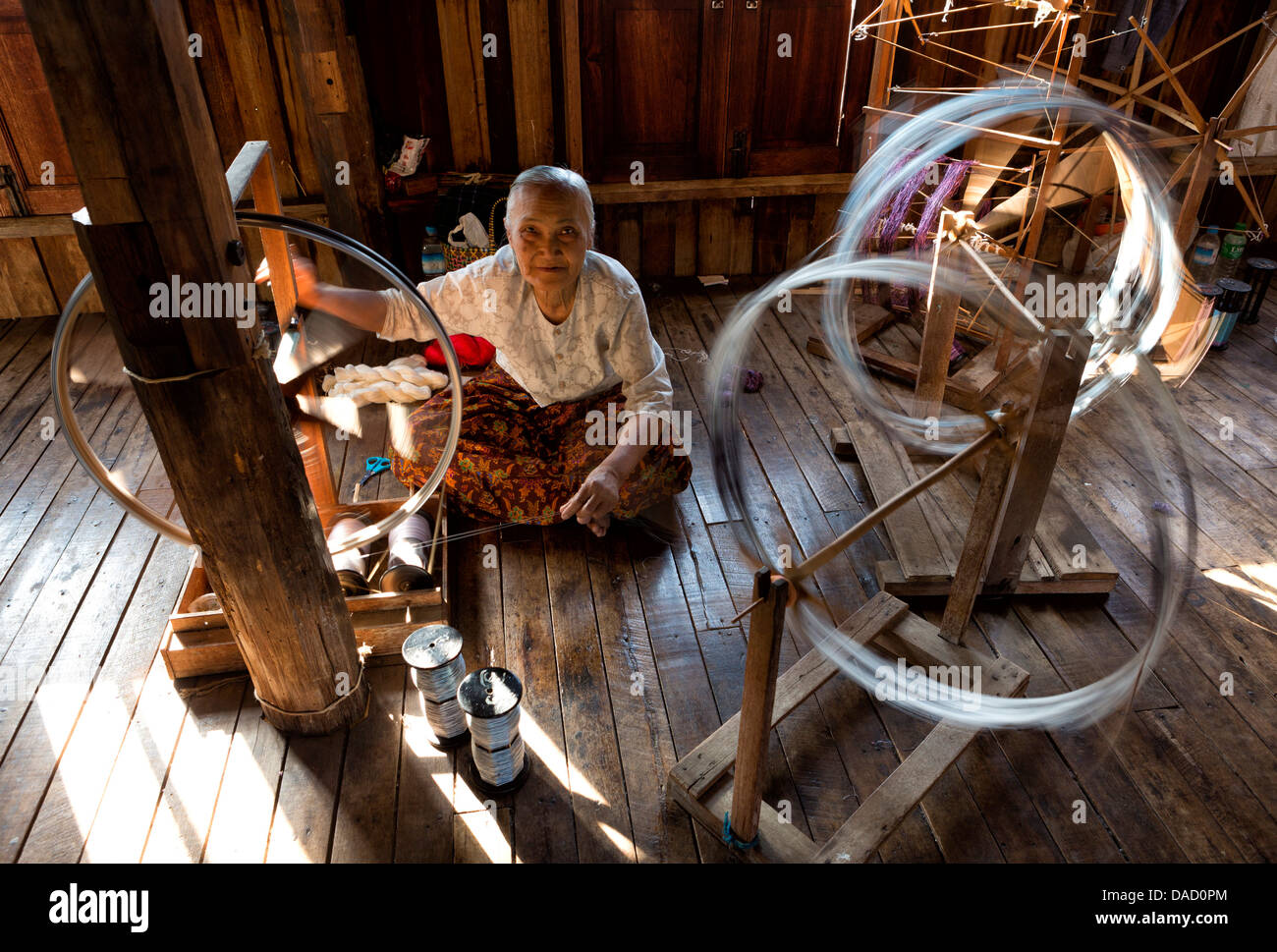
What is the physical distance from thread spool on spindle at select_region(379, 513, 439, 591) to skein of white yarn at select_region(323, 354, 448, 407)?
971 millimetres

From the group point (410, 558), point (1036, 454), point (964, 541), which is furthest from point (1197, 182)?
point (410, 558)

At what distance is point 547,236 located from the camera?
215cm

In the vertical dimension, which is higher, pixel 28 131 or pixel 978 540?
pixel 28 131

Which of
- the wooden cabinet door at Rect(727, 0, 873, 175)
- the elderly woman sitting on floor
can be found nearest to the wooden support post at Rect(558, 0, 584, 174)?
the wooden cabinet door at Rect(727, 0, 873, 175)

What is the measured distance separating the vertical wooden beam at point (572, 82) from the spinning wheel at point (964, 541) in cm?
158

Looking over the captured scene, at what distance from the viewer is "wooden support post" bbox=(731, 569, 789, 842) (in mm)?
1387

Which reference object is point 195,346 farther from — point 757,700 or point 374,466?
point 374,466

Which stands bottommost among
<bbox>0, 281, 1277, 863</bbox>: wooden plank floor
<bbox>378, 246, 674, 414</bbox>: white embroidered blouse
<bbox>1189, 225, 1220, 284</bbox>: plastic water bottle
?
<bbox>0, 281, 1277, 863</bbox>: wooden plank floor

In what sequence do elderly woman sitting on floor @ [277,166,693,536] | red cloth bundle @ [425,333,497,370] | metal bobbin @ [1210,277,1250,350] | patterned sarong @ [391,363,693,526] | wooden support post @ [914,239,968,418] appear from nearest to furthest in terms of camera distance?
1. elderly woman sitting on floor @ [277,166,693,536]
2. patterned sarong @ [391,363,693,526]
3. wooden support post @ [914,239,968,418]
4. red cloth bundle @ [425,333,497,370]
5. metal bobbin @ [1210,277,1250,350]

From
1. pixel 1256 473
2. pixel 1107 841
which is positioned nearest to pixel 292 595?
pixel 1107 841

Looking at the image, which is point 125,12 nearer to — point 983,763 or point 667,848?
point 667,848

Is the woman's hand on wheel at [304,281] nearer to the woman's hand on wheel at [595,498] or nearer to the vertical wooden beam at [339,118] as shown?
the woman's hand on wheel at [595,498]

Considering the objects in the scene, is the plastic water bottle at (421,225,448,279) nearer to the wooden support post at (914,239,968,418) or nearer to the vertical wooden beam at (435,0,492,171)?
the vertical wooden beam at (435,0,492,171)

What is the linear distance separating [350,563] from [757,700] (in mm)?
1249
